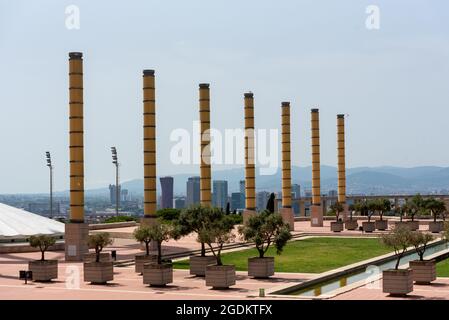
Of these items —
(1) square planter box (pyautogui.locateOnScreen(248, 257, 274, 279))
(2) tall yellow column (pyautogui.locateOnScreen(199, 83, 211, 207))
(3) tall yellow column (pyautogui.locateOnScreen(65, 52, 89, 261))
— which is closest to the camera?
(1) square planter box (pyautogui.locateOnScreen(248, 257, 274, 279))

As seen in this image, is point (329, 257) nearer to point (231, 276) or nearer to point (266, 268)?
point (266, 268)

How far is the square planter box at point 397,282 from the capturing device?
88.8 ft

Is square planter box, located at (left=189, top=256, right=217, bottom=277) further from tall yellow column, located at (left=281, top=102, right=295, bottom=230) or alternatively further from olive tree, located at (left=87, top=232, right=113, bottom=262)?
tall yellow column, located at (left=281, top=102, right=295, bottom=230)

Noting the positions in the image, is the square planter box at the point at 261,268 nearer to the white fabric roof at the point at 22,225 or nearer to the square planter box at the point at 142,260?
the square planter box at the point at 142,260

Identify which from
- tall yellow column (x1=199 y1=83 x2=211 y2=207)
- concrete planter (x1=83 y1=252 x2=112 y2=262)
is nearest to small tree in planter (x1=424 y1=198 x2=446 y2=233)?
tall yellow column (x1=199 y1=83 x2=211 y2=207)

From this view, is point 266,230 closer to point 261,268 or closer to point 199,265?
point 261,268

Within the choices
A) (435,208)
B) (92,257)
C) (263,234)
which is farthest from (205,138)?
(263,234)

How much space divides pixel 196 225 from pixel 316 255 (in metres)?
10.5

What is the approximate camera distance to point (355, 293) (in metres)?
28.0

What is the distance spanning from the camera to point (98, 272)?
32.7m

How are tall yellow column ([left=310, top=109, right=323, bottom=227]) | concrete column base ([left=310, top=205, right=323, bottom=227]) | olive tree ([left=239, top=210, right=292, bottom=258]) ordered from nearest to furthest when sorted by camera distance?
olive tree ([left=239, top=210, right=292, bottom=258]) → concrete column base ([left=310, top=205, right=323, bottom=227]) → tall yellow column ([left=310, top=109, right=323, bottom=227])

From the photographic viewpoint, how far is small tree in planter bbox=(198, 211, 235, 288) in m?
30.4
